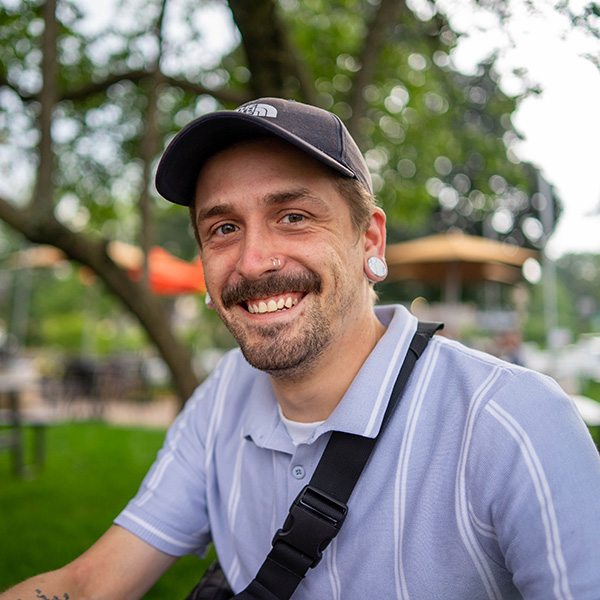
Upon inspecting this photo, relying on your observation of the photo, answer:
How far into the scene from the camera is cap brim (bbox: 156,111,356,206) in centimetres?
144

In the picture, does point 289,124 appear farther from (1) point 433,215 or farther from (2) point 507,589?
(1) point 433,215

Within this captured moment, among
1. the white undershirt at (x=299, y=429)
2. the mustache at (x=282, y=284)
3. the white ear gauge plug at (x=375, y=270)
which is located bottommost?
the white undershirt at (x=299, y=429)

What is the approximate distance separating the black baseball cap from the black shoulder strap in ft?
2.50

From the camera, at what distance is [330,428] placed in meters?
1.46

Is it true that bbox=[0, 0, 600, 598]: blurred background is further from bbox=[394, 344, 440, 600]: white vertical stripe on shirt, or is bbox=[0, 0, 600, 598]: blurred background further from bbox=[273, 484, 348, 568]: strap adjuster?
bbox=[273, 484, 348, 568]: strap adjuster

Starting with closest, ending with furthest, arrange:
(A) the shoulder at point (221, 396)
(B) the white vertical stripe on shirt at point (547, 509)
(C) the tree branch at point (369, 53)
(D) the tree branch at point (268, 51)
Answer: (B) the white vertical stripe on shirt at point (547, 509), (A) the shoulder at point (221, 396), (D) the tree branch at point (268, 51), (C) the tree branch at point (369, 53)

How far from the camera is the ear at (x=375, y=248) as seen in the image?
171cm

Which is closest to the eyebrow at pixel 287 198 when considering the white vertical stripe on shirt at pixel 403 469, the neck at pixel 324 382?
the neck at pixel 324 382

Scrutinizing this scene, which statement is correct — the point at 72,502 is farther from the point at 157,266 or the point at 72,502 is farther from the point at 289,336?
the point at 157,266

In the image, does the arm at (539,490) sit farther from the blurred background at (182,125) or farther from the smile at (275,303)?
the blurred background at (182,125)

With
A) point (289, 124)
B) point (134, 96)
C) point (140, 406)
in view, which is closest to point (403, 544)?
point (289, 124)

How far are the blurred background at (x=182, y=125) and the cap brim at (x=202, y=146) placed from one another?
944mm

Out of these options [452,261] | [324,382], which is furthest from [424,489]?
[452,261]

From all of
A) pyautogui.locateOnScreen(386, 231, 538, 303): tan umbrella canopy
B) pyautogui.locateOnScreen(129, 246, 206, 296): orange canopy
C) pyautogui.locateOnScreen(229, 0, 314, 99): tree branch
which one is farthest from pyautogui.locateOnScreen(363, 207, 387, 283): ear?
pyautogui.locateOnScreen(129, 246, 206, 296): orange canopy
